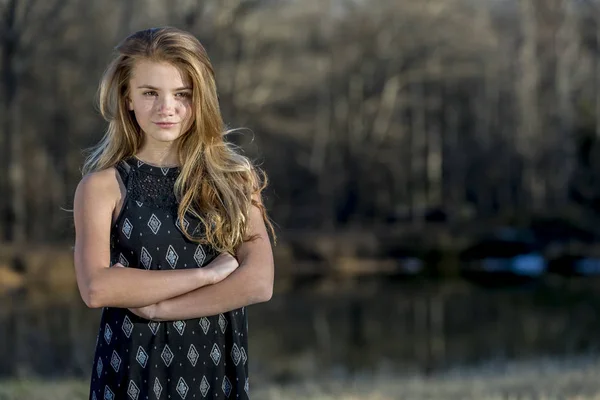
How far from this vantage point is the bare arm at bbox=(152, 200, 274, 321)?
2.51 metres

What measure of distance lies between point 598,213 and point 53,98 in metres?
18.2

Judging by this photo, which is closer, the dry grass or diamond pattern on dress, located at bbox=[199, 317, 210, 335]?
diamond pattern on dress, located at bbox=[199, 317, 210, 335]

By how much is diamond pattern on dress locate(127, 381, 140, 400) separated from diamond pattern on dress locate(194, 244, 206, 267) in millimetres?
295

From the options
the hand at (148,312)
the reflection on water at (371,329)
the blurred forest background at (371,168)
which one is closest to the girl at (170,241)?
the hand at (148,312)

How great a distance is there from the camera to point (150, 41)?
255 centimetres

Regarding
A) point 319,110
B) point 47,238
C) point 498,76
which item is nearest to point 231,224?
point 47,238

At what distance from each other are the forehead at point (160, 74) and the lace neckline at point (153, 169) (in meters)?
0.18

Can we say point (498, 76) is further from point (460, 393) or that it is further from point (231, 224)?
point (231, 224)

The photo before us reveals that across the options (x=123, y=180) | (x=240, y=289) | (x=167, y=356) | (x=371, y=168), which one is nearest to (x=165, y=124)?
(x=123, y=180)

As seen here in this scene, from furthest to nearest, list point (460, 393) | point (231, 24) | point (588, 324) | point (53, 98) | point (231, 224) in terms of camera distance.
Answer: point (53, 98) → point (231, 24) → point (588, 324) → point (460, 393) → point (231, 224)

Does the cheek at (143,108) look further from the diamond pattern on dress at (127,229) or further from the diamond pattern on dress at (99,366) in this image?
the diamond pattern on dress at (99,366)

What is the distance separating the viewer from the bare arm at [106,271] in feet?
8.13

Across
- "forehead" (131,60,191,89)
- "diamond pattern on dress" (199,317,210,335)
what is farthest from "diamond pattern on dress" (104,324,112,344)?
"forehead" (131,60,191,89)

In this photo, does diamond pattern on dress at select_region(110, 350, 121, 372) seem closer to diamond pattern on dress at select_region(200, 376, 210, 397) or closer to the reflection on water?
diamond pattern on dress at select_region(200, 376, 210, 397)
